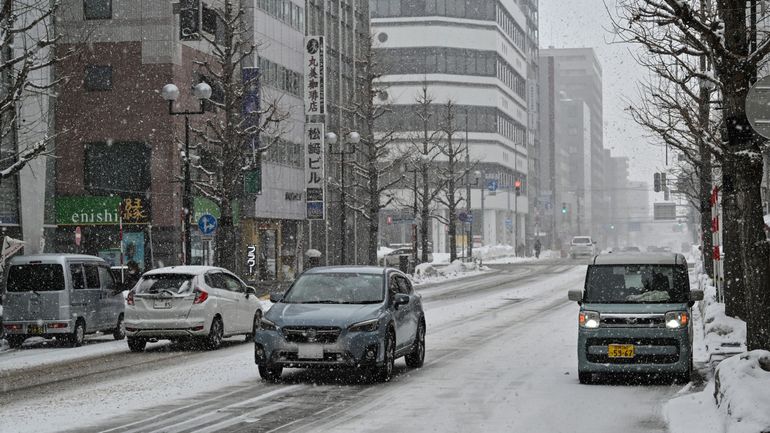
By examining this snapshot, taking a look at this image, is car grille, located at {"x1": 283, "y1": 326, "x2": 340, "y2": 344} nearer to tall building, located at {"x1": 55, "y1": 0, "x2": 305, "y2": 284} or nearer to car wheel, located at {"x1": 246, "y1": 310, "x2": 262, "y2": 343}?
car wheel, located at {"x1": 246, "y1": 310, "x2": 262, "y2": 343}

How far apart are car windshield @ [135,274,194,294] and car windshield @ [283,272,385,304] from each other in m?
5.86

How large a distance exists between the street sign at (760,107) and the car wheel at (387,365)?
760 centimetres

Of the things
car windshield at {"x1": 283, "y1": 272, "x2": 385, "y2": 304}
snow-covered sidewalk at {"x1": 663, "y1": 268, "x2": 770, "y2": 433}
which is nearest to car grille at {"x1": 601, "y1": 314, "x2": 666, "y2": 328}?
snow-covered sidewalk at {"x1": 663, "y1": 268, "x2": 770, "y2": 433}

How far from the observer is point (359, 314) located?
16.7m

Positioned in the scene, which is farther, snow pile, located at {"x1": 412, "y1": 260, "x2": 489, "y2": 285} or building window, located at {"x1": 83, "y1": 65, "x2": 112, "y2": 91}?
snow pile, located at {"x1": 412, "y1": 260, "x2": 489, "y2": 285}

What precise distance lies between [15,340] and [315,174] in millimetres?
30633

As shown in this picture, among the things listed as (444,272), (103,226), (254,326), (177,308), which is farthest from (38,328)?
(444,272)

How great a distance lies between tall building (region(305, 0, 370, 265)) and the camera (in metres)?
70.6

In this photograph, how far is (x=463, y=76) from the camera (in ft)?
388

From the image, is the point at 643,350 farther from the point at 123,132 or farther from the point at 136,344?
the point at 123,132

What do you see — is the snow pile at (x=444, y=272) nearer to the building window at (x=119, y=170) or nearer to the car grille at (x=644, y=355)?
the building window at (x=119, y=170)

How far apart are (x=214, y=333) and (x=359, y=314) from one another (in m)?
7.57

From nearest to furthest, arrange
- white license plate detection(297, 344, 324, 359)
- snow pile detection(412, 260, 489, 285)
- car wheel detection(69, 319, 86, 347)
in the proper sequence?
white license plate detection(297, 344, 324, 359) → car wheel detection(69, 319, 86, 347) → snow pile detection(412, 260, 489, 285)

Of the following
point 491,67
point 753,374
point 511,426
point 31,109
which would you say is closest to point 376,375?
point 511,426
